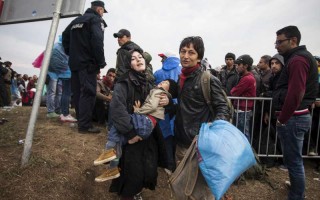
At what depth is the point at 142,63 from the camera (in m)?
2.83

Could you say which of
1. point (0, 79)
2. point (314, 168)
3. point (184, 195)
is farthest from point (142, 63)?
point (0, 79)

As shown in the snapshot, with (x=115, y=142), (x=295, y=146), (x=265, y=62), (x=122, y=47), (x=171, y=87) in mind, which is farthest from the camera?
(x=265, y=62)

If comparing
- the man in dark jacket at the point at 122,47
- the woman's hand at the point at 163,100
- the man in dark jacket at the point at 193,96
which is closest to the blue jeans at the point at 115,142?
the woman's hand at the point at 163,100

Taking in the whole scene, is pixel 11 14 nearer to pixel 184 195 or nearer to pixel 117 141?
pixel 117 141

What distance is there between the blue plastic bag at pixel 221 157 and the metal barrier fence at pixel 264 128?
3.05 m

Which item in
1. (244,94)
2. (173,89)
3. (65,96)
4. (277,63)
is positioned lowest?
(65,96)

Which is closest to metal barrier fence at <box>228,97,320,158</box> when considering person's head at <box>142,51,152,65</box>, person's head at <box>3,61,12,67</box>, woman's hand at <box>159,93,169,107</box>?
person's head at <box>142,51,152,65</box>

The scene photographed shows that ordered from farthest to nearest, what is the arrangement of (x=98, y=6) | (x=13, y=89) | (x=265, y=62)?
(x=13, y=89) → (x=265, y=62) → (x=98, y=6)

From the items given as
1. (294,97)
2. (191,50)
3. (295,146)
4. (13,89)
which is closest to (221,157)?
(191,50)

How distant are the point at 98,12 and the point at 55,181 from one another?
3.20 m

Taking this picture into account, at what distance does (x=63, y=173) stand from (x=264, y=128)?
4255 mm

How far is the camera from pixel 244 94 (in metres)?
5.31

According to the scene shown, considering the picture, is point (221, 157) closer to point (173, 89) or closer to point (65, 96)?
point (173, 89)

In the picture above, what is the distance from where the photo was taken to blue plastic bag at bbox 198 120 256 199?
6.42ft
